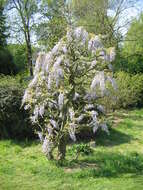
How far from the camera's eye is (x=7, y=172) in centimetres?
Result: 539

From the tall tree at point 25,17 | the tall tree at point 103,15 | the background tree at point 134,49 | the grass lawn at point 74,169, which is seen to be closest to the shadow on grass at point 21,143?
the grass lawn at point 74,169

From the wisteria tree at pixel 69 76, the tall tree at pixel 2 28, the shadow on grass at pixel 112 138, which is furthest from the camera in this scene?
the tall tree at pixel 2 28

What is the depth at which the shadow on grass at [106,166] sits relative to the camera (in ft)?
17.2

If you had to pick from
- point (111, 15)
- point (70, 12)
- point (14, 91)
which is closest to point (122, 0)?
point (111, 15)

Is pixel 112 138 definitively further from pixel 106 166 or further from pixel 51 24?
pixel 51 24

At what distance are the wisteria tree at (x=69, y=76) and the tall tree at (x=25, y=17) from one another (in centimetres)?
1634

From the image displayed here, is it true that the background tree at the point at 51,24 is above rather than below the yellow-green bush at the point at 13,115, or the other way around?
above

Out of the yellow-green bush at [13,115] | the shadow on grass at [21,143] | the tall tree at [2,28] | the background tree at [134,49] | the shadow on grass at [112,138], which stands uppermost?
the tall tree at [2,28]

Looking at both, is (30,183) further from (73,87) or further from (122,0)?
(122,0)

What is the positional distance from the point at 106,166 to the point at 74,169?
24.2 inches

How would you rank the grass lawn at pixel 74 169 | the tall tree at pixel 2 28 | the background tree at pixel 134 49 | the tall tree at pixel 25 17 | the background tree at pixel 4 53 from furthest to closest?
the tall tree at pixel 25 17 < the tall tree at pixel 2 28 < the background tree at pixel 4 53 < the background tree at pixel 134 49 < the grass lawn at pixel 74 169

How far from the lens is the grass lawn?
4781 millimetres

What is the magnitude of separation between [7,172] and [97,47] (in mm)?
2868

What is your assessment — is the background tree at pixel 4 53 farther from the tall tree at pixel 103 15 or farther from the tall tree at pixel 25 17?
the tall tree at pixel 103 15
